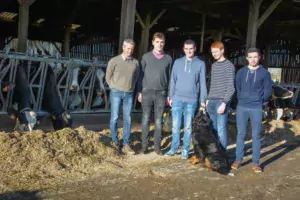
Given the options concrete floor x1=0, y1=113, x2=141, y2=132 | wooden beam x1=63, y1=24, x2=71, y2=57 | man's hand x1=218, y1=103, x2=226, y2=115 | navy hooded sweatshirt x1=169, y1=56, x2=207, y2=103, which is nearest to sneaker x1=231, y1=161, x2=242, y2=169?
man's hand x1=218, y1=103, x2=226, y2=115

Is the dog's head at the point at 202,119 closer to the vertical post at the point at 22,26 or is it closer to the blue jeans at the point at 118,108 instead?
the blue jeans at the point at 118,108

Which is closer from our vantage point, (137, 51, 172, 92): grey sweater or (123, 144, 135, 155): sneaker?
(137, 51, 172, 92): grey sweater

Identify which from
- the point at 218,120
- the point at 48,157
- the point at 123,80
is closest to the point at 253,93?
the point at 218,120

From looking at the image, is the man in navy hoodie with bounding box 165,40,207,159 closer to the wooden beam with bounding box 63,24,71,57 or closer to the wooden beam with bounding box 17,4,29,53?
the wooden beam with bounding box 17,4,29,53

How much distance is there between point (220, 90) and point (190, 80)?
442 millimetres

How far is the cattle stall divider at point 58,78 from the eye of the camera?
605 centimetres

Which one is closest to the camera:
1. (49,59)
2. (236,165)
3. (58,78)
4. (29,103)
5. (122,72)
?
(236,165)

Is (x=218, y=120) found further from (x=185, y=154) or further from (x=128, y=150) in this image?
(x=128, y=150)

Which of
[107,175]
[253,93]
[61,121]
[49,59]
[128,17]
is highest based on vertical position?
[128,17]

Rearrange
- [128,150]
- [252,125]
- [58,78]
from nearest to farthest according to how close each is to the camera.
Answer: [252,125] → [128,150] → [58,78]

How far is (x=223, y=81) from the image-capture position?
203 inches

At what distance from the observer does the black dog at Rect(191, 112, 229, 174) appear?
4.87 m

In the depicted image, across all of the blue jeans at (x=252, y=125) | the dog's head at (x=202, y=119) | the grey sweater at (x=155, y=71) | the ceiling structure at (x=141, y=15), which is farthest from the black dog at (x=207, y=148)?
the ceiling structure at (x=141, y=15)

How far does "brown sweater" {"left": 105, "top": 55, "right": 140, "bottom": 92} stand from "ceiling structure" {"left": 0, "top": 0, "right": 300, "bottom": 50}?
587 cm
